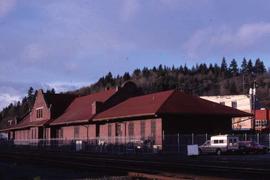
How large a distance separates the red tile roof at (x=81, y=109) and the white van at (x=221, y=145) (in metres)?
21.1

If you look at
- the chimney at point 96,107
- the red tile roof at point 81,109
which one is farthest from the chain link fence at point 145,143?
the chimney at point 96,107

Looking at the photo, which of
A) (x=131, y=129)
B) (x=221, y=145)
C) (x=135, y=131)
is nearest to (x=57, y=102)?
(x=131, y=129)

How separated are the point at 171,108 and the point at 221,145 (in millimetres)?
7514

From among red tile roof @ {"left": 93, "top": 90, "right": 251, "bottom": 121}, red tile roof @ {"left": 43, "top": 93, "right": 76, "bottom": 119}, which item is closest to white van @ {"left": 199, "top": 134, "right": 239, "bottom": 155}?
red tile roof @ {"left": 93, "top": 90, "right": 251, "bottom": 121}

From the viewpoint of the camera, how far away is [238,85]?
19312 centimetres

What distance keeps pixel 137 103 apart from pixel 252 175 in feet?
137

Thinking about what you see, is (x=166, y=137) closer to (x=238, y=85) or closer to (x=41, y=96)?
(x=41, y=96)

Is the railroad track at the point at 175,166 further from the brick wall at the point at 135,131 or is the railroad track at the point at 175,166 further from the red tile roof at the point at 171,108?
the red tile roof at the point at 171,108

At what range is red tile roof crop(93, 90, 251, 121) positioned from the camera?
2111 inches

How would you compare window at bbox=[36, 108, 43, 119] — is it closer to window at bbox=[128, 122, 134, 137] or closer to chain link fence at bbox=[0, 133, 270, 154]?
chain link fence at bbox=[0, 133, 270, 154]

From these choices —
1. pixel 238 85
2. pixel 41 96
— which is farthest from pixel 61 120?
pixel 238 85

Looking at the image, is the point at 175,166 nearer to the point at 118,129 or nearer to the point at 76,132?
the point at 118,129

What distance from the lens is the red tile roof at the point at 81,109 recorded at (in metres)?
70.0

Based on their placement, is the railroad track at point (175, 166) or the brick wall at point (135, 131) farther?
the brick wall at point (135, 131)
